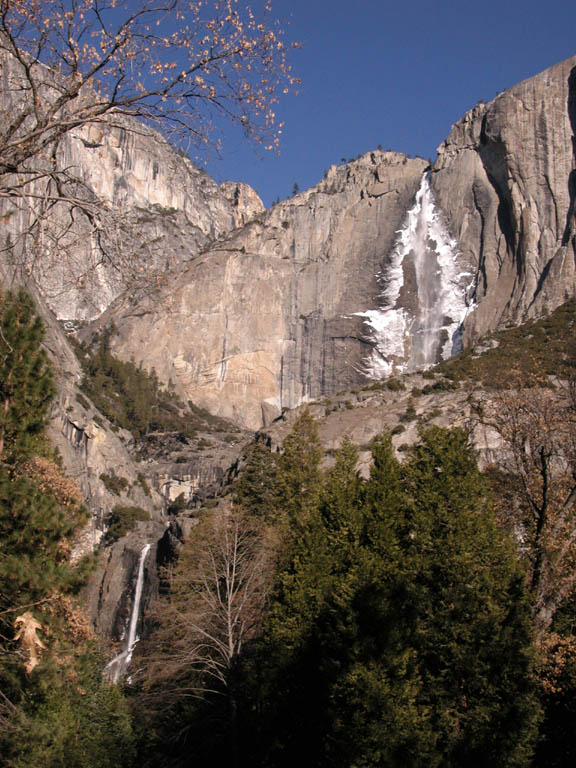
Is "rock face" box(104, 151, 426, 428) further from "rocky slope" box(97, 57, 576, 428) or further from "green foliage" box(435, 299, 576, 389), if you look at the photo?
"green foliage" box(435, 299, 576, 389)

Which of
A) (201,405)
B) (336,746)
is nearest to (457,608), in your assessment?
(336,746)

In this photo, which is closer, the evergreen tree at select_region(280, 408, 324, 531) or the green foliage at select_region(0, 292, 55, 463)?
the green foliage at select_region(0, 292, 55, 463)

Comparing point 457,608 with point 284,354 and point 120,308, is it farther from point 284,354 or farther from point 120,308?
point 120,308

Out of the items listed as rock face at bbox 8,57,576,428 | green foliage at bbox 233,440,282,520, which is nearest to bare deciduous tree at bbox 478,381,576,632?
green foliage at bbox 233,440,282,520

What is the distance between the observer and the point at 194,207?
13875cm

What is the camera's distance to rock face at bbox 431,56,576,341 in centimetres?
7781

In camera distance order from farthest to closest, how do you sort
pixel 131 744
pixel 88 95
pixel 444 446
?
pixel 131 744 → pixel 444 446 → pixel 88 95

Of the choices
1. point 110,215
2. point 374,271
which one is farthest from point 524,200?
point 110,215

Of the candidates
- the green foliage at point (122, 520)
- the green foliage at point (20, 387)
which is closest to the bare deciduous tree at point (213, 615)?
the green foliage at point (20, 387)

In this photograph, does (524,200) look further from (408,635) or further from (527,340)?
(408,635)

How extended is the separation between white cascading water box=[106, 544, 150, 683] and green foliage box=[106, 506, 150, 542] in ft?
26.7

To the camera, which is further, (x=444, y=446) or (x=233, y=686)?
(x=233, y=686)

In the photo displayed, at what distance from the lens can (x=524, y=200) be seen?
81.3 meters

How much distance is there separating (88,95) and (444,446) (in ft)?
45.5
